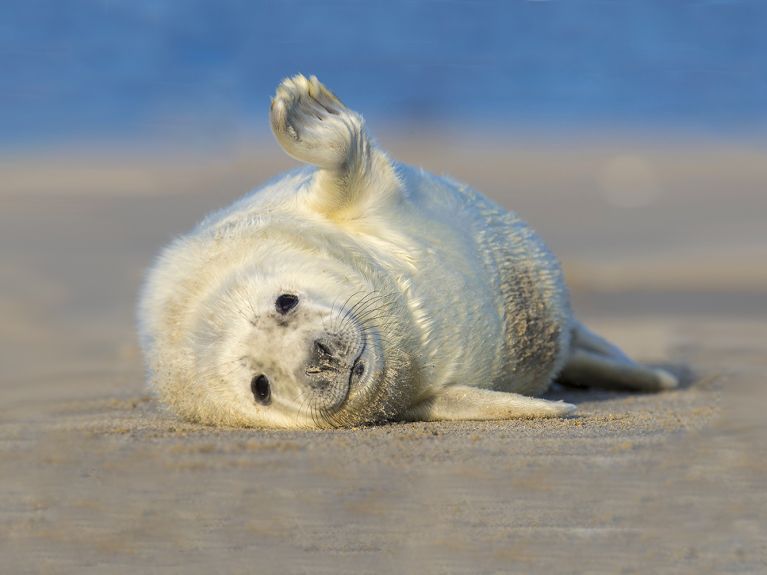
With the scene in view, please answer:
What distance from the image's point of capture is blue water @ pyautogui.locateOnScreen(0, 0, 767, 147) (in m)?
18.7

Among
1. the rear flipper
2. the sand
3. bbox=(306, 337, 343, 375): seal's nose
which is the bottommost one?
the sand

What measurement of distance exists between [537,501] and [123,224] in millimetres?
8977

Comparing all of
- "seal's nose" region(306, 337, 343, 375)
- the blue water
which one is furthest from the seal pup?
the blue water

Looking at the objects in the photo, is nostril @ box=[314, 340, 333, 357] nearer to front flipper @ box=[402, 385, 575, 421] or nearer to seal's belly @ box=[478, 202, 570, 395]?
front flipper @ box=[402, 385, 575, 421]

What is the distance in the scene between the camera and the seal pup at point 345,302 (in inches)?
177

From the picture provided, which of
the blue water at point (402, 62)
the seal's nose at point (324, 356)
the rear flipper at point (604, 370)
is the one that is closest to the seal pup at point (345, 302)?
the seal's nose at point (324, 356)

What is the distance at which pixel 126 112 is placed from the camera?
741 inches

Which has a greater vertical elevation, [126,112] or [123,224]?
[126,112]

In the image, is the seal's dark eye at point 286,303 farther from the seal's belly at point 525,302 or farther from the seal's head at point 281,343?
the seal's belly at point 525,302

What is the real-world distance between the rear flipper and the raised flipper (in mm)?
1489

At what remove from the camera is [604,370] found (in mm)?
6246

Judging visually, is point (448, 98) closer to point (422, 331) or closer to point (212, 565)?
point (422, 331)

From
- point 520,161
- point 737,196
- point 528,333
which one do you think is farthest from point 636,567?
point 520,161

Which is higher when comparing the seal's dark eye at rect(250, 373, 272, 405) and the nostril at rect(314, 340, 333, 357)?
the nostril at rect(314, 340, 333, 357)
